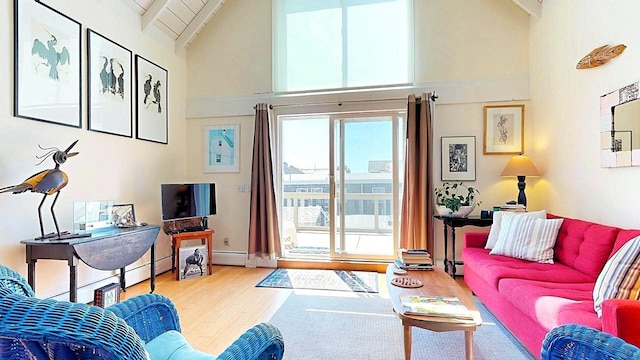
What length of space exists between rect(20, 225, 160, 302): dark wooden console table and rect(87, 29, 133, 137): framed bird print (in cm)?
109

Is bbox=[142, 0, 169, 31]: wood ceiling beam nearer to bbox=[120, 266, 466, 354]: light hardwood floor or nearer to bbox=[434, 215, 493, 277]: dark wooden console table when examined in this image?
bbox=[120, 266, 466, 354]: light hardwood floor

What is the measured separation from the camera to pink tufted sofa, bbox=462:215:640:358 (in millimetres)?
1348

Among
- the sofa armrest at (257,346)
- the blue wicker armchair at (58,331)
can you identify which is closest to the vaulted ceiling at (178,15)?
the blue wicker armchair at (58,331)

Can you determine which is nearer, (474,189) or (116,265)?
(116,265)

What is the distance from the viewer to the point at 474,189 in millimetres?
3801

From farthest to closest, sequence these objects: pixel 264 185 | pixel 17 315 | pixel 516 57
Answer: pixel 264 185 → pixel 516 57 → pixel 17 315

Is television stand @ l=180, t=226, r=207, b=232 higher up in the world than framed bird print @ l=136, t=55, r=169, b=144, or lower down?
lower down

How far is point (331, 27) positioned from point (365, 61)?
2.11 feet

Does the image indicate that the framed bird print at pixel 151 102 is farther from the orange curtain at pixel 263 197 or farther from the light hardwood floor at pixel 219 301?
the light hardwood floor at pixel 219 301

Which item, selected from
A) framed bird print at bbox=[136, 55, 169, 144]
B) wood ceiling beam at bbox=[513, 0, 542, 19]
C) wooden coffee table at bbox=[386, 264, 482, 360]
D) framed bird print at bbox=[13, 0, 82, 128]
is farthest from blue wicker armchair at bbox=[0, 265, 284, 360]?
wood ceiling beam at bbox=[513, 0, 542, 19]

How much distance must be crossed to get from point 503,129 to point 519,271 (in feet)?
6.56

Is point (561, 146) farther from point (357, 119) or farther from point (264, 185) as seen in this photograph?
point (264, 185)

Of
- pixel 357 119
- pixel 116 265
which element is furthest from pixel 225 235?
pixel 357 119

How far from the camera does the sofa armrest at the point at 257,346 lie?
3.41 feet
